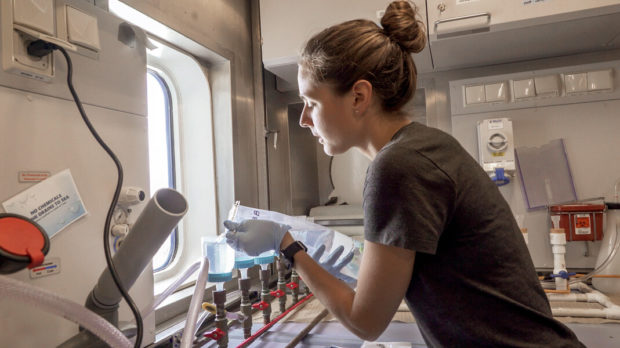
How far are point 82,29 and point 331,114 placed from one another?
0.59 meters

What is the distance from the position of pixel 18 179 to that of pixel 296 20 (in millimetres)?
1327

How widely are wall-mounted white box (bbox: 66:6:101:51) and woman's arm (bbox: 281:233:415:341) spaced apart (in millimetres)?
767

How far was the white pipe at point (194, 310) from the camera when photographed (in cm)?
85

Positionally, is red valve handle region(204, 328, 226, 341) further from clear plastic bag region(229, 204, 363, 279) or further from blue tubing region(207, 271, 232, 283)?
clear plastic bag region(229, 204, 363, 279)

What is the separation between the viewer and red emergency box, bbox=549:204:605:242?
1.68 metres

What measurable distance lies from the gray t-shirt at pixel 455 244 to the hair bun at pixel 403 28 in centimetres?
25

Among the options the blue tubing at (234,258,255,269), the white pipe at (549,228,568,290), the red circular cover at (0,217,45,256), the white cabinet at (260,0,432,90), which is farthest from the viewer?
the white cabinet at (260,0,432,90)

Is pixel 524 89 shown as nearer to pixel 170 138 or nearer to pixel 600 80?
pixel 600 80

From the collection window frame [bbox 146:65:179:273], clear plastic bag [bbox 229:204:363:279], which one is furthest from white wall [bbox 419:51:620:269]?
window frame [bbox 146:65:179:273]

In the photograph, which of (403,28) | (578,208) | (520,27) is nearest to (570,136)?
(578,208)

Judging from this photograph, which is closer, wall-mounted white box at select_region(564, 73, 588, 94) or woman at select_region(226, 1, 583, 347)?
woman at select_region(226, 1, 583, 347)

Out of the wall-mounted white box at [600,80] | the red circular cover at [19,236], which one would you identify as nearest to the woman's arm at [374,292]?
the red circular cover at [19,236]

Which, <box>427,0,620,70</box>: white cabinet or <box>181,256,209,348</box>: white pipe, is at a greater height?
<box>427,0,620,70</box>: white cabinet

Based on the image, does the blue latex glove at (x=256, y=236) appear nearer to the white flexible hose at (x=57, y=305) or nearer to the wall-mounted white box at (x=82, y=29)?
the white flexible hose at (x=57, y=305)
